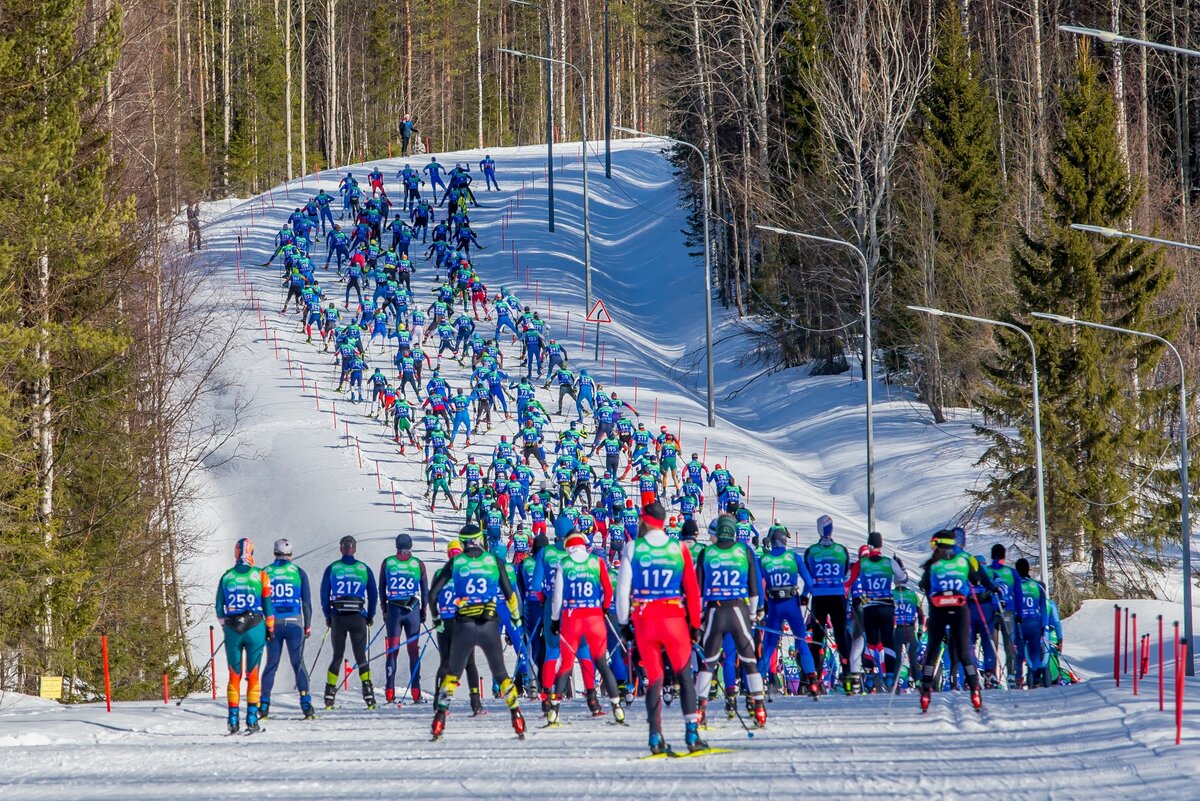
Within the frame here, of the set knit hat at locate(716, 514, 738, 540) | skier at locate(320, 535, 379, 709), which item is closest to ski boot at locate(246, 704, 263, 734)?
skier at locate(320, 535, 379, 709)

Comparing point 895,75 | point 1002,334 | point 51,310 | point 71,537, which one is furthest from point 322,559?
point 895,75

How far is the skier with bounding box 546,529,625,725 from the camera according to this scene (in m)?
13.0

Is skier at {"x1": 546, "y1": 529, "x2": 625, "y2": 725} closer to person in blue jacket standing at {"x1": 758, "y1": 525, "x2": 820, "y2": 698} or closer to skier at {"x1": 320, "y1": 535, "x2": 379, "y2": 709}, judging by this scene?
person in blue jacket standing at {"x1": 758, "y1": 525, "x2": 820, "y2": 698}

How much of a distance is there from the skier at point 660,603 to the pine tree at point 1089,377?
76.3ft

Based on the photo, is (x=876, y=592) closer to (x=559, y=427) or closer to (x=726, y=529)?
(x=726, y=529)

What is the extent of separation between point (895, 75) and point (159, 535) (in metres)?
28.4

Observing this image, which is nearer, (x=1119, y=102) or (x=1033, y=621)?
(x=1033, y=621)

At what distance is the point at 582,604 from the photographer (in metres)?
13.0

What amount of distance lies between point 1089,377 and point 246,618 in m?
25.0

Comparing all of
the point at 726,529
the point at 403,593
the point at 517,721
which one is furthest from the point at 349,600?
the point at 726,529

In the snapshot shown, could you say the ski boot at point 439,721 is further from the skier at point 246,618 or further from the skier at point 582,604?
the skier at point 246,618

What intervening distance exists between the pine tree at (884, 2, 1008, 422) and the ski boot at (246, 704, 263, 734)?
30185 millimetres

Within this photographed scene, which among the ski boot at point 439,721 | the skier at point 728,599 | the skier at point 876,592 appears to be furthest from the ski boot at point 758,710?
the skier at point 876,592

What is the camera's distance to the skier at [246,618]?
13.9m
